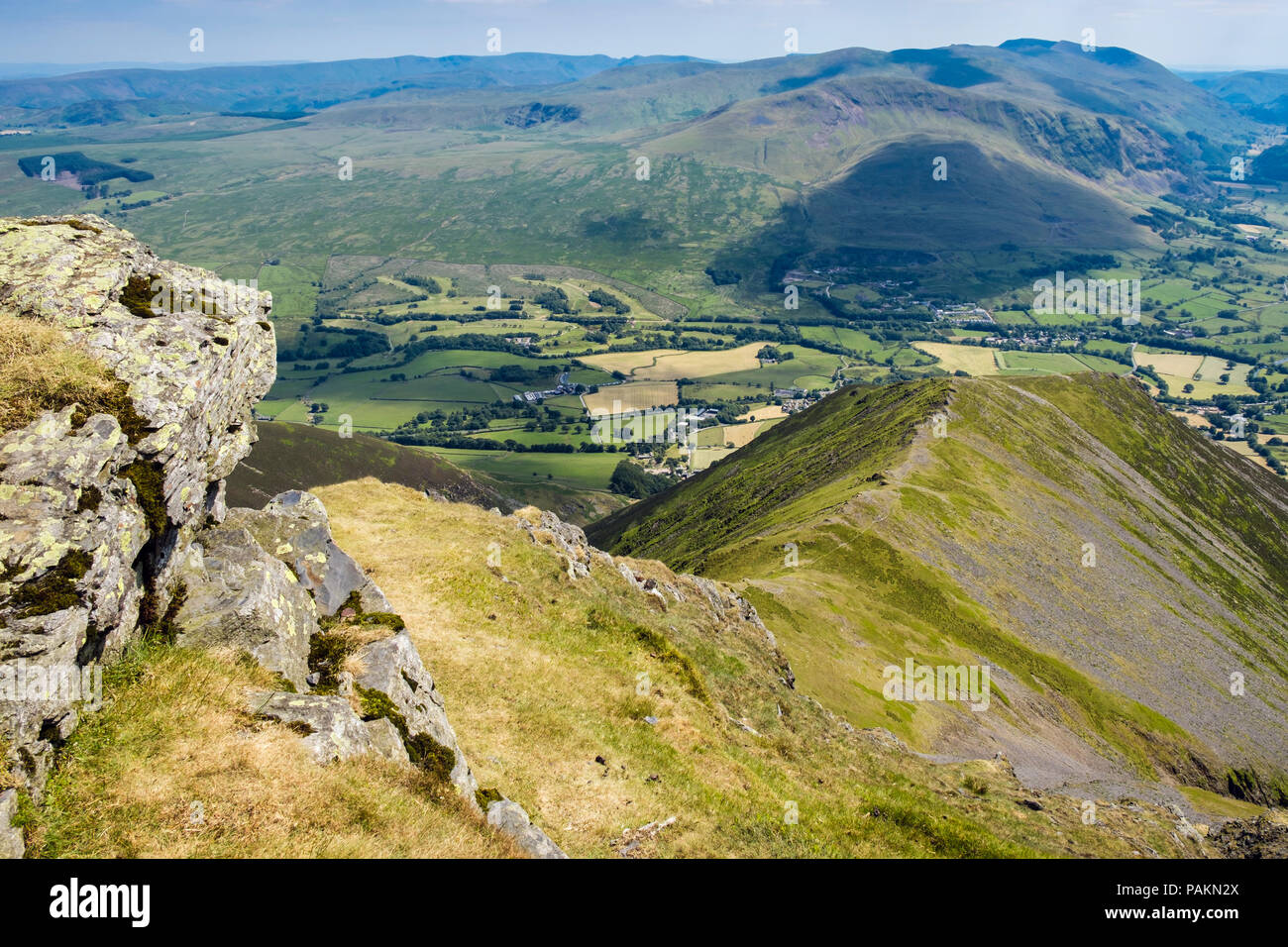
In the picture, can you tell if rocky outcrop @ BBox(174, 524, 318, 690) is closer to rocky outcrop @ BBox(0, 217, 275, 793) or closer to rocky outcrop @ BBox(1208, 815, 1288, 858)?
rocky outcrop @ BBox(0, 217, 275, 793)

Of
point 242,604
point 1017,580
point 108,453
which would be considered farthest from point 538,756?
point 1017,580

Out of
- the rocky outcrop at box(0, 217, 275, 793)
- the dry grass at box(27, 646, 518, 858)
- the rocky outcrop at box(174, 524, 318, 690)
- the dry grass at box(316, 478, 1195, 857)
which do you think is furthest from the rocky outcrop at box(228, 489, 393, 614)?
the dry grass at box(27, 646, 518, 858)

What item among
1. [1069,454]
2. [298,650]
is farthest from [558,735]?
[1069,454]

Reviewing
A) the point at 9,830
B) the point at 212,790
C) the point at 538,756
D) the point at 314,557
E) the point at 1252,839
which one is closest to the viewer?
the point at 9,830

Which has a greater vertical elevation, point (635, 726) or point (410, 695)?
point (410, 695)

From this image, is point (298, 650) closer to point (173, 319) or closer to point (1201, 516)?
point (173, 319)

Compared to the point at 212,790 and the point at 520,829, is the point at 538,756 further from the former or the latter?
the point at 212,790

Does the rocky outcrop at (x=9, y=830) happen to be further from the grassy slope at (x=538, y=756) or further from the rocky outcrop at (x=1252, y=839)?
the rocky outcrop at (x=1252, y=839)

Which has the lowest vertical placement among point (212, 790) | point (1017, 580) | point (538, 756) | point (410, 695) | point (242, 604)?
point (1017, 580)
